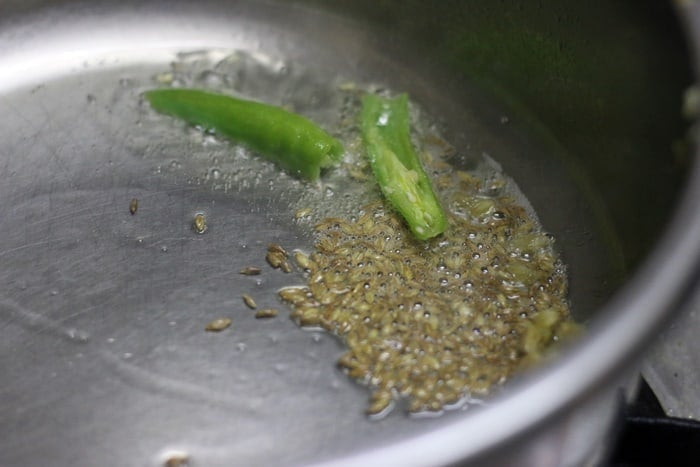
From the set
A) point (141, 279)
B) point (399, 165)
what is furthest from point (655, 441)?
point (141, 279)

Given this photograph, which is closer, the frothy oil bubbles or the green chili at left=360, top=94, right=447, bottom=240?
the frothy oil bubbles

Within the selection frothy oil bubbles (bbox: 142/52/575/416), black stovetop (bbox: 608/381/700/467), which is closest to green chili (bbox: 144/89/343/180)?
frothy oil bubbles (bbox: 142/52/575/416)

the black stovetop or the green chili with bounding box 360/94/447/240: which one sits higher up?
the green chili with bounding box 360/94/447/240

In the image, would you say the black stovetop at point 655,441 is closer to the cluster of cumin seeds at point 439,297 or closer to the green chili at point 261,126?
the cluster of cumin seeds at point 439,297

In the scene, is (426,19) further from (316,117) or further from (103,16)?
(103,16)

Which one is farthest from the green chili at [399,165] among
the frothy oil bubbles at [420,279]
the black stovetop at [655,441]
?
the black stovetop at [655,441]

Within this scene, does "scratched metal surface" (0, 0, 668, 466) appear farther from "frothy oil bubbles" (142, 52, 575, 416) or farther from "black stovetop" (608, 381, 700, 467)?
"black stovetop" (608, 381, 700, 467)

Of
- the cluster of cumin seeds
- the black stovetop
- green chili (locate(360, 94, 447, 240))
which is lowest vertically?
the black stovetop
